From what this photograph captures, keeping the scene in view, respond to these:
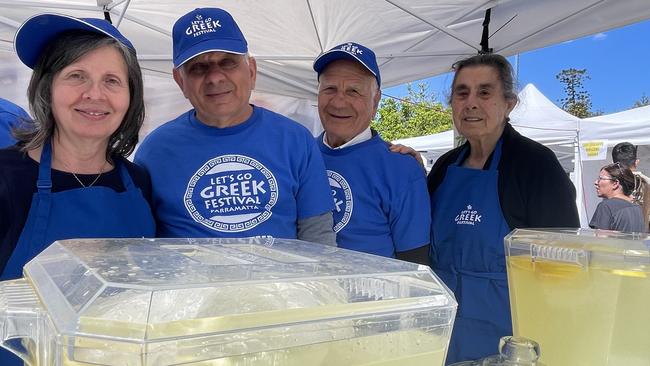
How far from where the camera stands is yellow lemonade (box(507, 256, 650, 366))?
513mm

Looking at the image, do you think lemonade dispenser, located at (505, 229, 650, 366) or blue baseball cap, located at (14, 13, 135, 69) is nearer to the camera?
lemonade dispenser, located at (505, 229, 650, 366)

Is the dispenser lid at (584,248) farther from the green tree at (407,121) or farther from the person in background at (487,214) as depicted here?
the green tree at (407,121)

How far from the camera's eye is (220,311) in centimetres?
33

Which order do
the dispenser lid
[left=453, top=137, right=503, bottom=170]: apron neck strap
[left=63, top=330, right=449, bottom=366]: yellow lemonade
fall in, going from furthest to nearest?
[left=453, top=137, right=503, bottom=170]: apron neck strap, the dispenser lid, [left=63, top=330, right=449, bottom=366]: yellow lemonade

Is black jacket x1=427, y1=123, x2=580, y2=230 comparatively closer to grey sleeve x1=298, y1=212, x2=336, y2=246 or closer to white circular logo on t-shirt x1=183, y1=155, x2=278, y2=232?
grey sleeve x1=298, y1=212, x2=336, y2=246

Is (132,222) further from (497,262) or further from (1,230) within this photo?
(497,262)

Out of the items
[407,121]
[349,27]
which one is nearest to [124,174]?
[349,27]

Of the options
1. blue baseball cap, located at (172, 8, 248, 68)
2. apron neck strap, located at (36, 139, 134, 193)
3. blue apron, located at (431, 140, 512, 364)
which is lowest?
blue apron, located at (431, 140, 512, 364)

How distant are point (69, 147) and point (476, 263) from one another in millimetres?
961

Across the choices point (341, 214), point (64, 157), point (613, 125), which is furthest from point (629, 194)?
point (64, 157)

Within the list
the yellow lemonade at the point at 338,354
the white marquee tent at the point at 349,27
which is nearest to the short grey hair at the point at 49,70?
the yellow lemonade at the point at 338,354

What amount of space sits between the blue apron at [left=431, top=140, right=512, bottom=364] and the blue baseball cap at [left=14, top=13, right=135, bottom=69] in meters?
0.90

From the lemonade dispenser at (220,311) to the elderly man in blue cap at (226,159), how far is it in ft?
1.59

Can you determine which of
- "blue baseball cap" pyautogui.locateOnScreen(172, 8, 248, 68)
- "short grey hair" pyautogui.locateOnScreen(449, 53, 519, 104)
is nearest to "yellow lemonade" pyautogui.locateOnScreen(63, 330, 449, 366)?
"blue baseball cap" pyautogui.locateOnScreen(172, 8, 248, 68)
